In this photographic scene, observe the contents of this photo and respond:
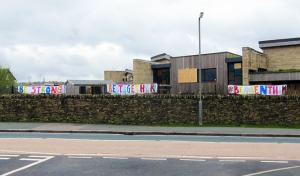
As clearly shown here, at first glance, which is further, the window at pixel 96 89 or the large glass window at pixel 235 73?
the window at pixel 96 89

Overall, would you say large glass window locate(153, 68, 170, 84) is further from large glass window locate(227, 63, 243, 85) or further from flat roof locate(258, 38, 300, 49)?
flat roof locate(258, 38, 300, 49)

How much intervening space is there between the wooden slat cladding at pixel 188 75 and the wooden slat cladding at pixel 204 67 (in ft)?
1.60

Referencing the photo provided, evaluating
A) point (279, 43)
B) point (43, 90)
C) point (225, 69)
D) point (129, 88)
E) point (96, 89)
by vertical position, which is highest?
point (279, 43)

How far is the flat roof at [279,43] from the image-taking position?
5084 centimetres

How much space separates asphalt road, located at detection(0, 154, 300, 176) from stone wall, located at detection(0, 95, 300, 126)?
612 inches

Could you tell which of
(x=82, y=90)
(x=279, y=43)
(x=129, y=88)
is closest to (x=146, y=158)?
(x=129, y=88)

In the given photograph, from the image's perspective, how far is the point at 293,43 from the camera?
167ft

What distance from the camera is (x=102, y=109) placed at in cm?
3120

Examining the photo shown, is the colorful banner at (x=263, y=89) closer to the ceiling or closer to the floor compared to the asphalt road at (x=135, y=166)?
closer to the ceiling

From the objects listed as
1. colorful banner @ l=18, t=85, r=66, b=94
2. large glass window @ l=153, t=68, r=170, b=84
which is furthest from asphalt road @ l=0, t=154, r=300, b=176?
large glass window @ l=153, t=68, r=170, b=84

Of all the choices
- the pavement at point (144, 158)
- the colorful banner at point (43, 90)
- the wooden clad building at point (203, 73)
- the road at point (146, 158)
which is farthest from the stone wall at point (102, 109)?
the wooden clad building at point (203, 73)

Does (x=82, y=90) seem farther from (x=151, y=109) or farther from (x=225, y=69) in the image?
(x=151, y=109)

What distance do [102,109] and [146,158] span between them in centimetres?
1678

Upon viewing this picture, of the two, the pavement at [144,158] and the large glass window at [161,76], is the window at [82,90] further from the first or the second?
the pavement at [144,158]
